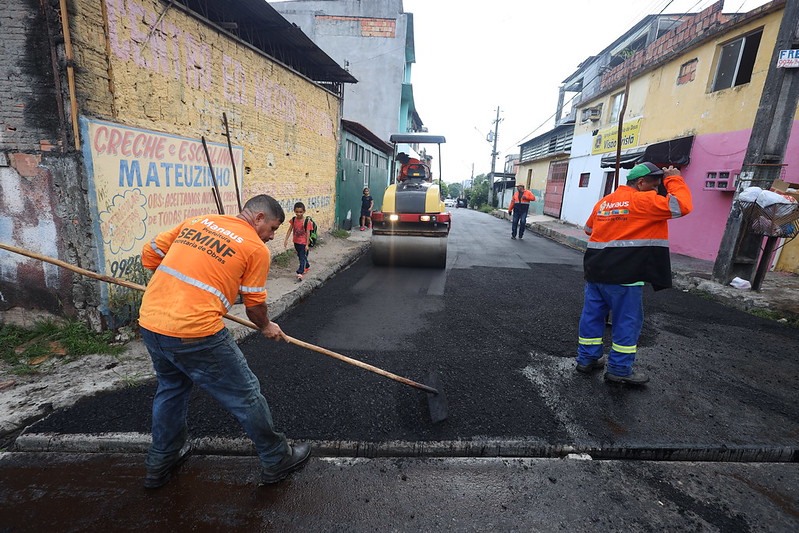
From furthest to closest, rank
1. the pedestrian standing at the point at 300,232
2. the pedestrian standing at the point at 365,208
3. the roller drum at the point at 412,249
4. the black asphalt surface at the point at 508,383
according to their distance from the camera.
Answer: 1. the pedestrian standing at the point at 365,208
2. the roller drum at the point at 412,249
3. the pedestrian standing at the point at 300,232
4. the black asphalt surface at the point at 508,383

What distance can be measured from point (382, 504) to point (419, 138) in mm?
9136

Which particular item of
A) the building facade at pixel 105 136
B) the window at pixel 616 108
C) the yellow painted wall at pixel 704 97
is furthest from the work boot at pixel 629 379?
the window at pixel 616 108

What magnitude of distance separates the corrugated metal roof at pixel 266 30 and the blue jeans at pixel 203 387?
14.5 feet

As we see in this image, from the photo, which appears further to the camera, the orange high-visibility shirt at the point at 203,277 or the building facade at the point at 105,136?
the building facade at the point at 105,136

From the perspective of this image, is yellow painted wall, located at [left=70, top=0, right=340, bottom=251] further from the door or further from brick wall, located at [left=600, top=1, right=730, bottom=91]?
the door

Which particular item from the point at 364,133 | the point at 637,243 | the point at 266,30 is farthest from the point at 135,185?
the point at 364,133

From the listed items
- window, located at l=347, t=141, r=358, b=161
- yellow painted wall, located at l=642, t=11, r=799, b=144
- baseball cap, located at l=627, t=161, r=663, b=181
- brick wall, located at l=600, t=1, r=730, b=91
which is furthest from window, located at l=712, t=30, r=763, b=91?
window, located at l=347, t=141, r=358, b=161

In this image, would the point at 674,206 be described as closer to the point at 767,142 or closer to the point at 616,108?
the point at 767,142

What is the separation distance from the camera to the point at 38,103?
10.7 ft

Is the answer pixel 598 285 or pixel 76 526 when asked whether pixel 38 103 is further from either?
pixel 598 285

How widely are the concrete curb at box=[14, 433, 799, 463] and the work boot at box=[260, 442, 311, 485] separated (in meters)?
0.12

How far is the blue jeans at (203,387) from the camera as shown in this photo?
1982 millimetres

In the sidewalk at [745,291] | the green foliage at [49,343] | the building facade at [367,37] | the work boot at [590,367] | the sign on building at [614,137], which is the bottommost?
the green foliage at [49,343]

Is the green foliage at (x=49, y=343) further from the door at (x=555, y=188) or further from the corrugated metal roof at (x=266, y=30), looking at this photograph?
the door at (x=555, y=188)
